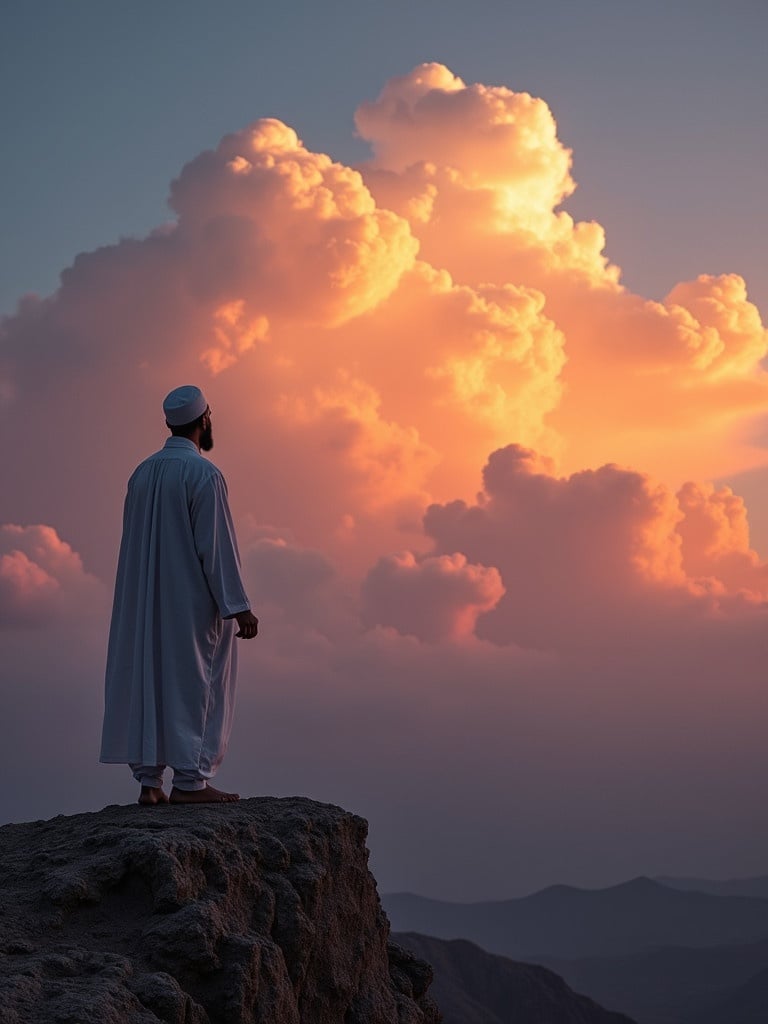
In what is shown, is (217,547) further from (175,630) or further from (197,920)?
(197,920)

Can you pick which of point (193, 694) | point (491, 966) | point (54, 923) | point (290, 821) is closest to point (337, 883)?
point (290, 821)

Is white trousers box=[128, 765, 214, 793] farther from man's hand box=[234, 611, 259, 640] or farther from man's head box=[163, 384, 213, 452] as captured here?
man's head box=[163, 384, 213, 452]

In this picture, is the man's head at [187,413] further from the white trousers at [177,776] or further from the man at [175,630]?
the white trousers at [177,776]

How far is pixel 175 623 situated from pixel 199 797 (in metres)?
1.21

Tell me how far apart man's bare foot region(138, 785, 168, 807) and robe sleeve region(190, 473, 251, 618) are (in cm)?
129

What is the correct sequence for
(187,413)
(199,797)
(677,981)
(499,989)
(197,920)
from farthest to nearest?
(677,981)
(499,989)
(187,413)
(199,797)
(197,920)

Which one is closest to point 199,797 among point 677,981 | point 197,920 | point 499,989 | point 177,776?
point 177,776

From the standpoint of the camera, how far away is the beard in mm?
8938

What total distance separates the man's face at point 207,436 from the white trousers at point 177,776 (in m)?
2.43

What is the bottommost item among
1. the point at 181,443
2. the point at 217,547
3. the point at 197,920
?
the point at 197,920

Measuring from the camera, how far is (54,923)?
220 inches

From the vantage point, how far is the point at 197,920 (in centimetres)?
557

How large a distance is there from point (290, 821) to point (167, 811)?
796 mm

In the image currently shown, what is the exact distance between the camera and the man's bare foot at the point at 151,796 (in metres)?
8.02
